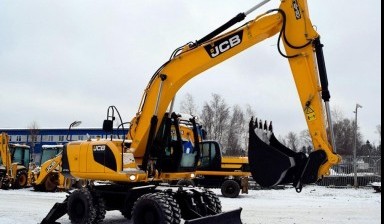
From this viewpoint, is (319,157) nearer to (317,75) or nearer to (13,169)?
(317,75)

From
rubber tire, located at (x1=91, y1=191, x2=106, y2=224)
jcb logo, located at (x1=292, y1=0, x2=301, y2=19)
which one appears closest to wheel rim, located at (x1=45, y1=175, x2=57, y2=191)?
rubber tire, located at (x1=91, y1=191, x2=106, y2=224)

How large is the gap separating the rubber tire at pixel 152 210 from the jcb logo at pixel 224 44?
295 cm

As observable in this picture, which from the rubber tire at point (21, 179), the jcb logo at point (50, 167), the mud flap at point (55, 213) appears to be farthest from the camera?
the rubber tire at point (21, 179)

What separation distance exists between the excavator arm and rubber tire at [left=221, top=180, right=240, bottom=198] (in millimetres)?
9210

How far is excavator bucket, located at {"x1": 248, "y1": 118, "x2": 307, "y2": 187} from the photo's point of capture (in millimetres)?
7141

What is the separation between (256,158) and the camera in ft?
24.1

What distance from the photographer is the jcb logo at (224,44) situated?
28.0 feet

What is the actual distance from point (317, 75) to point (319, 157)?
1.45m

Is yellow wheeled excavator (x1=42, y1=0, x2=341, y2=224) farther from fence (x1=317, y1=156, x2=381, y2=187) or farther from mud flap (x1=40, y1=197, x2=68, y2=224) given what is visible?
fence (x1=317, y1=156, x2=381, y2=187)

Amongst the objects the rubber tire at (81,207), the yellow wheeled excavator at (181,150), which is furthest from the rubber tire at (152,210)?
the rubber tire at (81,207)

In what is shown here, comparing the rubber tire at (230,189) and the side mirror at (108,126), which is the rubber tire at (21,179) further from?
the side mirror at (108,126)

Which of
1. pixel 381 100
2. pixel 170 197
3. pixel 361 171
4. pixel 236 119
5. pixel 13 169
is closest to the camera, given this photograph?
pixel 381 100

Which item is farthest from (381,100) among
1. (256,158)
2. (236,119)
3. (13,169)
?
(236,119)

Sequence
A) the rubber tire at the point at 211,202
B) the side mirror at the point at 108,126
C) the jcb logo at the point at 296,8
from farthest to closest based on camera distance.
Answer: the rubber tire at the point at 211,202 < the side mirror at the point at 108,126 < the jcb logo at the point at 296,8
